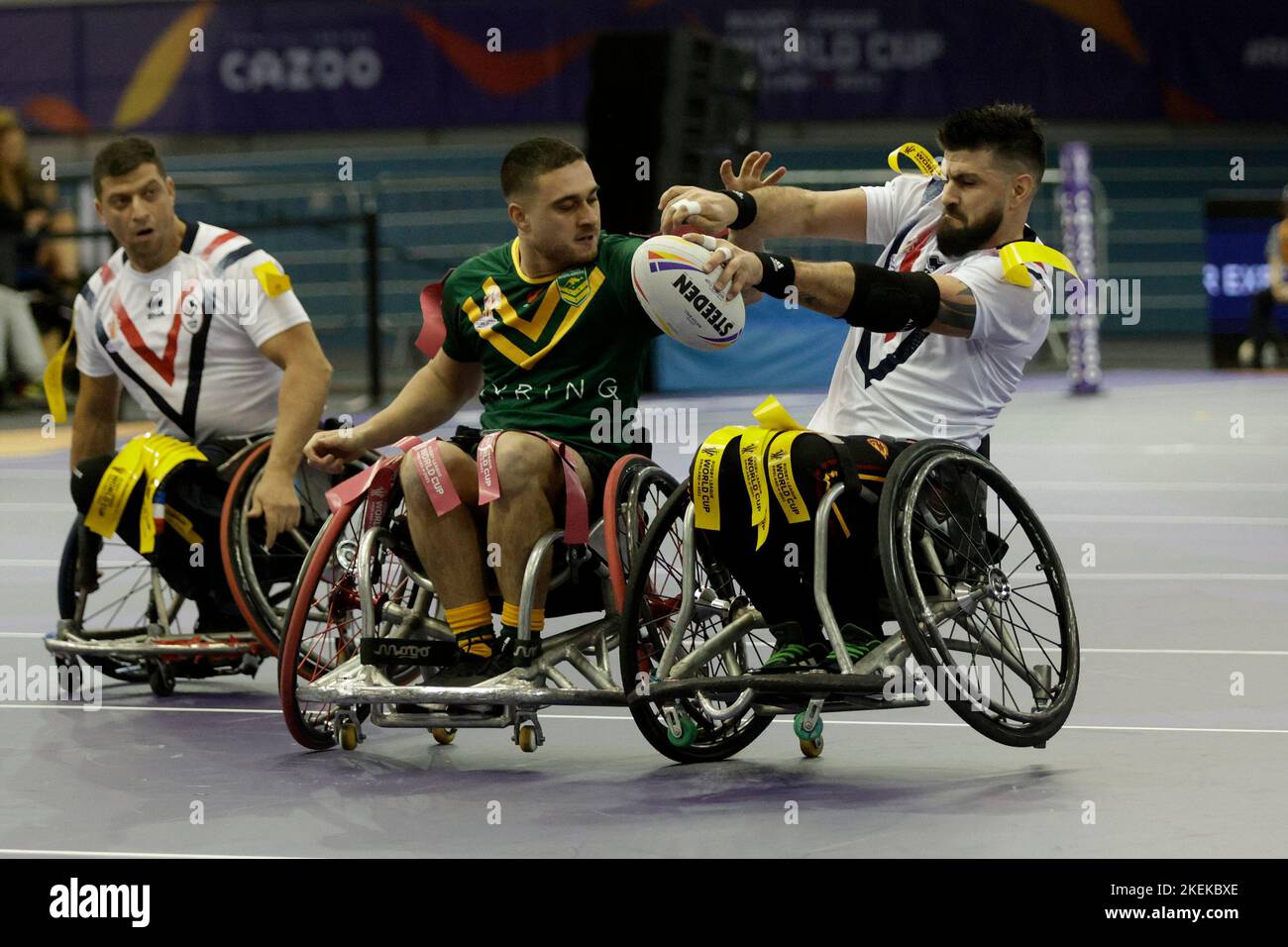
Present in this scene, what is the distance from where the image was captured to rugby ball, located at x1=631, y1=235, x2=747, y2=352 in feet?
12.8

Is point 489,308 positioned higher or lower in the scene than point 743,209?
lower

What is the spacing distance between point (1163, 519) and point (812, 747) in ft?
13.8

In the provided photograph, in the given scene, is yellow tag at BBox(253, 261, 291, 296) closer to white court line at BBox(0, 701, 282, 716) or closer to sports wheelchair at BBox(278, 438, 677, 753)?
sports wheelchair at BBox(278, 438, 677, 753)

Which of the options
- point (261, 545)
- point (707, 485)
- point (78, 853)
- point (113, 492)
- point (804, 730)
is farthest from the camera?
point (113, 492)

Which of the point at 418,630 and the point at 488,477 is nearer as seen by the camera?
the point at 488,477

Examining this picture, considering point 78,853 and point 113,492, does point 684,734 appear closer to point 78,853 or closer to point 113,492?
point 78,853

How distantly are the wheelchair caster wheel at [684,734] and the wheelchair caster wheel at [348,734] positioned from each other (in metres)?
0.70

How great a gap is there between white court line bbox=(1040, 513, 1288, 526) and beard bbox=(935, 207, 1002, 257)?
3.87 m

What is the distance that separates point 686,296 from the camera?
393 cm

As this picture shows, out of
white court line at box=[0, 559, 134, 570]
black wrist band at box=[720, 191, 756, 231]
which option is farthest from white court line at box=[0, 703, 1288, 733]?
white court line at box=[0, 559, 134, 570]

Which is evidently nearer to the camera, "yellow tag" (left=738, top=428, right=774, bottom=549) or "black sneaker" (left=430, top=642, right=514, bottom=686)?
"yellow tag" (left=738, top=428, right=774, bottom=549)

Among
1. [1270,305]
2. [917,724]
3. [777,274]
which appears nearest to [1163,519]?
[917,724]
